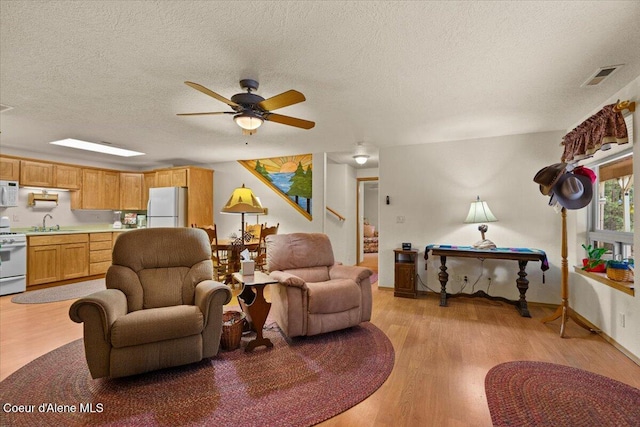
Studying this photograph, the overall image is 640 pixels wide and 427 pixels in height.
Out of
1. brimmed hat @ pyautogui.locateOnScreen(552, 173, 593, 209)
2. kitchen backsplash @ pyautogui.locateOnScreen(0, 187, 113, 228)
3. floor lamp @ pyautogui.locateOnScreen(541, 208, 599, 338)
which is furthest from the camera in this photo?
kitchen backsplash @ pyautogui.locateOnScreen(0, 187, 113, 228)

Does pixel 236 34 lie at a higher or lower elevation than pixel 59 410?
higher

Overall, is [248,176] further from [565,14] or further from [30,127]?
[565,14]

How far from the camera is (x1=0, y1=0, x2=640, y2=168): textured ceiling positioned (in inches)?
66.1

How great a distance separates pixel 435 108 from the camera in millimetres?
3082

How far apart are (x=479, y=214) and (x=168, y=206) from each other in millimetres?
5396

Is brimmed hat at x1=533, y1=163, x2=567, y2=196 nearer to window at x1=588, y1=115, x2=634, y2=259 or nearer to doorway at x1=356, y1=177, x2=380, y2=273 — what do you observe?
window at x1=588, y1=115, x2=634, y2=259

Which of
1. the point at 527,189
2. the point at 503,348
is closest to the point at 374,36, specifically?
the point at 503,348

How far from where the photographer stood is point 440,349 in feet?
8.66

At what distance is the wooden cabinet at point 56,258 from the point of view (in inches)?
184

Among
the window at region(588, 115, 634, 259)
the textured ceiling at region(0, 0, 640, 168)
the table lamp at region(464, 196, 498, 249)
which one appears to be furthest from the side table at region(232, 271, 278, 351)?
the window at region(588, 115, 634, 259)

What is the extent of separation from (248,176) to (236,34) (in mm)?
4161

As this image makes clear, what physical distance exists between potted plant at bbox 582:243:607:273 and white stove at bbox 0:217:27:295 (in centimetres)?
743

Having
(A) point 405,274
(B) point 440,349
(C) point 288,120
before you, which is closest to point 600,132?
(B) point 440,349

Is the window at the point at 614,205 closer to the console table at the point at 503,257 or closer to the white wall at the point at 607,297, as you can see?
the white wall at the point at 607,297
